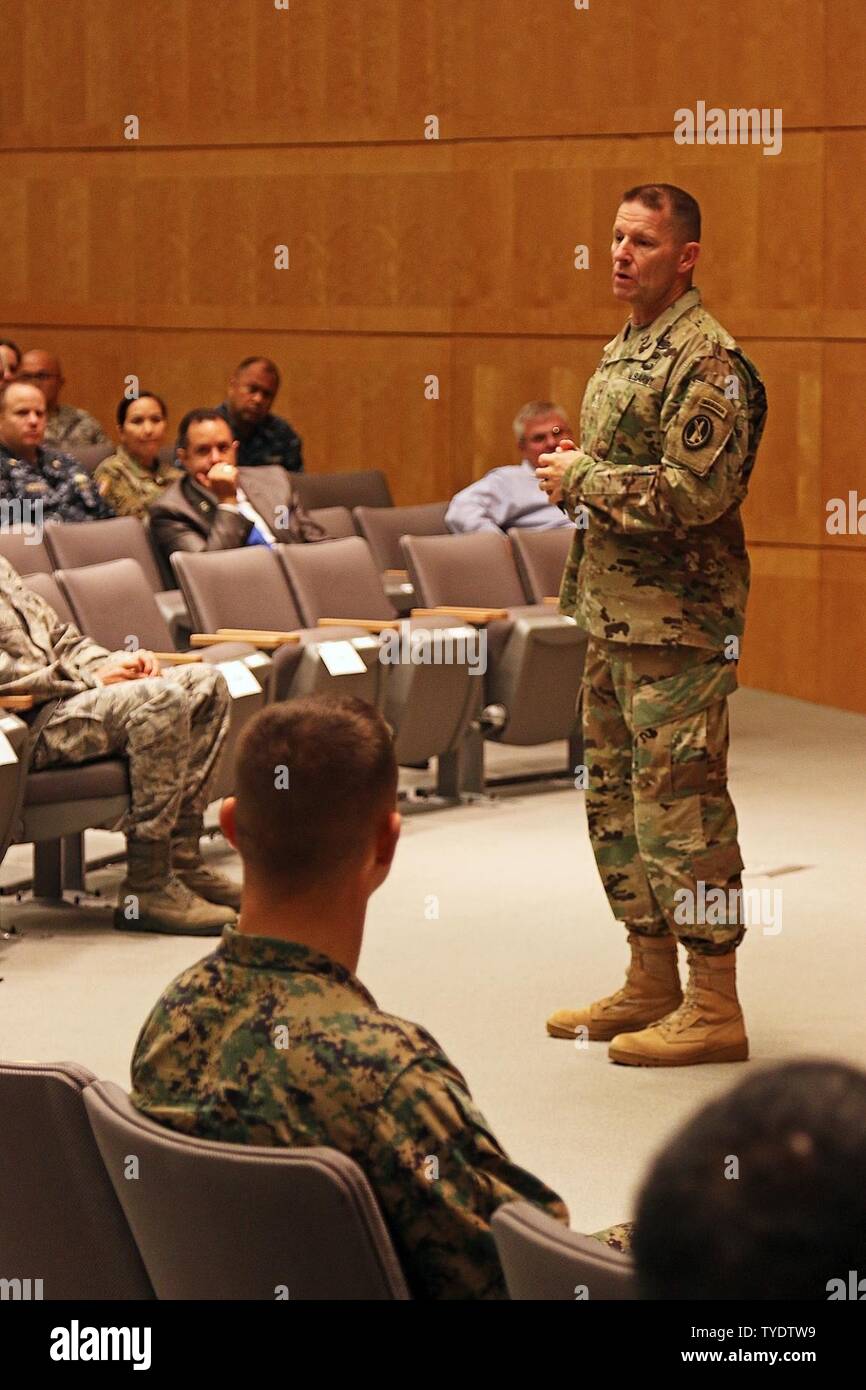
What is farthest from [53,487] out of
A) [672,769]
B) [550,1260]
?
[550,1260]

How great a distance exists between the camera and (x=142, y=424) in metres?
8.44

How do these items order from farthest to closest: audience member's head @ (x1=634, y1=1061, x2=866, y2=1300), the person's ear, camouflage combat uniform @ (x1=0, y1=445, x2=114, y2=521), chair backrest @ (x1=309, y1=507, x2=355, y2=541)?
chair backrest @ (x1=309, y1=507, x2=355, y2=541), camouflage combat uniform @ (x1=0, y1=445, x2=114, y2=521), the person's ear, audience member's head @ (x1=634, y1=1061, x2=866, y2=1300)

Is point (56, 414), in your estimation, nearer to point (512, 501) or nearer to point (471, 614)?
point (512, 501)

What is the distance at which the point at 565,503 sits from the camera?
4.11 metres

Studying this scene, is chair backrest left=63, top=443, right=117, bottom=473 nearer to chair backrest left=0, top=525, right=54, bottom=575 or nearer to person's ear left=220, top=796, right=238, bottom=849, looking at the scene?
chair backrest left=0, top=525, right=54, bottom=575

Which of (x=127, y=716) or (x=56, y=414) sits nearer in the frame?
(x=127, y=716)

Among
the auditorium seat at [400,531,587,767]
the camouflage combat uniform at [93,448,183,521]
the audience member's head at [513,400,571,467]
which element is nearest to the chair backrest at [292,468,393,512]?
the camouflage combat uniform at [93,448,183,521]

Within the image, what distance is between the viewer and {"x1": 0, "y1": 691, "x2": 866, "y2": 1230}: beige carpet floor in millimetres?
3967

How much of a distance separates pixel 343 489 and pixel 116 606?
10.8 ft

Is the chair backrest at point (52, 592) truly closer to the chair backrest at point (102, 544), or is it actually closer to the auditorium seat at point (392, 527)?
the chair backrest at point (102, 544)

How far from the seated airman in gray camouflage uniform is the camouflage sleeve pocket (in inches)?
74.5

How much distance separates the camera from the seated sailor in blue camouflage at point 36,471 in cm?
756

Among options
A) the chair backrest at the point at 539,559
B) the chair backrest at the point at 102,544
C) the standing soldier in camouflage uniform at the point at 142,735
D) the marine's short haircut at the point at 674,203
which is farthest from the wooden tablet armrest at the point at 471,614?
the marine's short haircut at the point at 674,203
